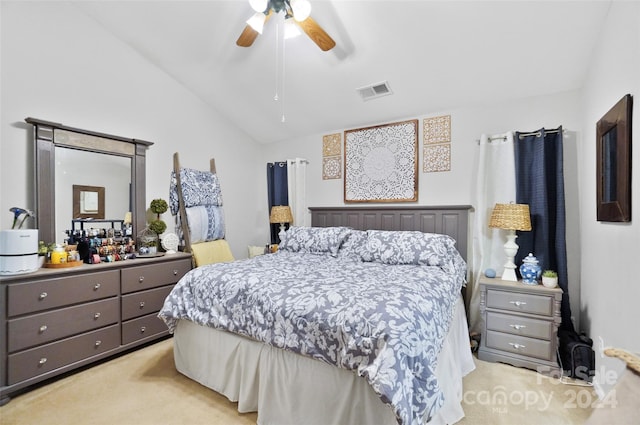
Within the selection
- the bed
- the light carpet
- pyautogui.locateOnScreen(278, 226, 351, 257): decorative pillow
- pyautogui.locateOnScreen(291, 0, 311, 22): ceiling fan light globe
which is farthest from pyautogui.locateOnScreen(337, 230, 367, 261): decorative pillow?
pyautogui.locateOnScreen(291, 0, 311, 22): ceiling fan light globe

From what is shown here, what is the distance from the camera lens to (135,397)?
1978 mm

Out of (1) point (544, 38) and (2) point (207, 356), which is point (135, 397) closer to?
(2) point (207, 356)

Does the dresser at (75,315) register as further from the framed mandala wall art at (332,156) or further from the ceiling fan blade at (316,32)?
the ceiling fan blade at (316,32)

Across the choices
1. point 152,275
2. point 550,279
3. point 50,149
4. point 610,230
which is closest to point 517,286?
point 550,279

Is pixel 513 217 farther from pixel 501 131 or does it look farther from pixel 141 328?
pixel 141 328

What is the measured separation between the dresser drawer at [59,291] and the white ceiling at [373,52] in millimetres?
2297

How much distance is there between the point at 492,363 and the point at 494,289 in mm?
605

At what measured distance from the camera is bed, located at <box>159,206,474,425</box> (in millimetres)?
1327

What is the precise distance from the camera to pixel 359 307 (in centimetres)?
149

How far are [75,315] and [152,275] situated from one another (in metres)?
0.63

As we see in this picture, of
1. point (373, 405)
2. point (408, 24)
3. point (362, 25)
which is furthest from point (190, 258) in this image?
point (408, 24)

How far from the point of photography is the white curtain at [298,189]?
3.97 m

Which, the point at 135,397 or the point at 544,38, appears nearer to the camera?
the point at 135,397

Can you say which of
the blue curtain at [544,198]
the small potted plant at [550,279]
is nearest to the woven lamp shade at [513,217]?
the blue curtain at [544,198]
